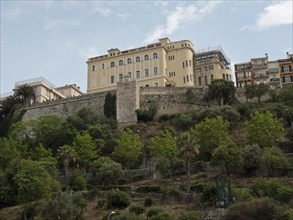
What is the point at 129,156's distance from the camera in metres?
58.9

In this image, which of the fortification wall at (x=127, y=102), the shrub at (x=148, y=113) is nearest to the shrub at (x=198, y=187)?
the shrub at (x=148, y=113)

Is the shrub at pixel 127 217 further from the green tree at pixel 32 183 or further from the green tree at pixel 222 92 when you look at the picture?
the green tree at pixel 222 92

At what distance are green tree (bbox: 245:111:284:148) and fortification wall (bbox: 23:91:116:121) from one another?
3017 centimetres

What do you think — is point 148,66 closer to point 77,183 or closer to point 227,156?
point 77,183

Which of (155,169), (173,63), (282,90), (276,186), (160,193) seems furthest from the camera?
(173,63)

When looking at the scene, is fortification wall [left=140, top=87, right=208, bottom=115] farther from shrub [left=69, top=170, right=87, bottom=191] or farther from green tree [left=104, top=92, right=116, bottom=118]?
shrub [left=69, top=170, right=87, bottom=191]

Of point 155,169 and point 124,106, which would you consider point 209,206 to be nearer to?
point 155,169

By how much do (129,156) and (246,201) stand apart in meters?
23.7

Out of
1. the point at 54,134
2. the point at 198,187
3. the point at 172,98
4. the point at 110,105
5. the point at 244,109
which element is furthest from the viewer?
the point at 172,98

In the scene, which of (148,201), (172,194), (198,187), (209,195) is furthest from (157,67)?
(209,195)

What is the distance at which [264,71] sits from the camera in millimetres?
99625

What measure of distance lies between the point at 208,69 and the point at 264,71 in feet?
51.7

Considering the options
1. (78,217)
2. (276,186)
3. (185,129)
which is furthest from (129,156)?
(276,186)

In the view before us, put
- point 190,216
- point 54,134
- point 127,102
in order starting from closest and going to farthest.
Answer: point 190,216
point 54,134
point 127,102
